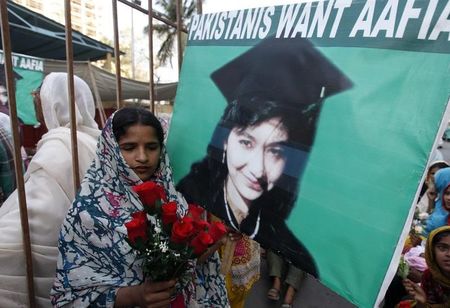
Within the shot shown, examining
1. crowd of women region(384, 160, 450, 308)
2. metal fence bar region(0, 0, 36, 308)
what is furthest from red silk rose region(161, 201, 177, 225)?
crowd of women region(384, 160, 450, 308)

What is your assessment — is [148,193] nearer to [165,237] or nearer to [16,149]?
[165,237]

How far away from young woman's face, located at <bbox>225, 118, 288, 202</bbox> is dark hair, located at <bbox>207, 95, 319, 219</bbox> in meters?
0.02

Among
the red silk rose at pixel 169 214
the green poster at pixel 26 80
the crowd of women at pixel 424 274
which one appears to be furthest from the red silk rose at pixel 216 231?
the green poster at pixel 26 80

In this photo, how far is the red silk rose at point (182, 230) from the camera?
0.99m

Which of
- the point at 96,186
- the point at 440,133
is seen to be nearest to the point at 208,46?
the point at 96,186

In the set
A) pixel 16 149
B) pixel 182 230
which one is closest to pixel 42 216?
pixel 16 149

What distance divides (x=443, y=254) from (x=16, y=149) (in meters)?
2.02

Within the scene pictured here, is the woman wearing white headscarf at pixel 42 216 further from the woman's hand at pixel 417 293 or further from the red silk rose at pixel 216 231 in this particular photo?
the woman's hand at pixel 417 293

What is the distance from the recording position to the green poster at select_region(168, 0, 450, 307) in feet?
2.87

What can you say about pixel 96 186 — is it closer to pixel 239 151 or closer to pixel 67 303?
pixel 67 303

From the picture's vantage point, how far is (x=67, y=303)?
1266mm

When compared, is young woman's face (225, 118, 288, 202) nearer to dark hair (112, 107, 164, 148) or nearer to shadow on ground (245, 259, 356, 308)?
dark hair (112, 107, 164, 148)

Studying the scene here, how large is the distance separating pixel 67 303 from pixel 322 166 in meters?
0.97

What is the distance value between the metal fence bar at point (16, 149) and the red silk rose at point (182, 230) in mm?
658
